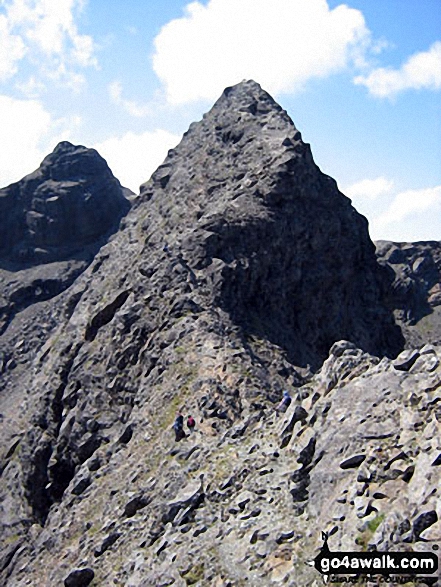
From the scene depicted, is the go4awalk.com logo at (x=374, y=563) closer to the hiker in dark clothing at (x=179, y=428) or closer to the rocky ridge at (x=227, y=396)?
the rocky ridge at (x=227, y=396)

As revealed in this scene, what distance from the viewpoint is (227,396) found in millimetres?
44531

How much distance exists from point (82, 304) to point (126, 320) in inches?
787

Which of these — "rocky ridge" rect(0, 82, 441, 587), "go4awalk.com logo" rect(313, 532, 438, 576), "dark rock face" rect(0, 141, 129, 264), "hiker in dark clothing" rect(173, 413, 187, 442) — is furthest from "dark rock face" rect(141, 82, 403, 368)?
"dark rock face" rect(0, 141, 129, 264)

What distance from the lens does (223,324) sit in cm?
5738

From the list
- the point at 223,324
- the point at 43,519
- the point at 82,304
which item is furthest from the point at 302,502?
the point at 82,304

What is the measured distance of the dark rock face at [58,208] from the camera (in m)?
166

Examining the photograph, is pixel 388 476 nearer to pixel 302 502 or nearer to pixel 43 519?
pixel 302 502

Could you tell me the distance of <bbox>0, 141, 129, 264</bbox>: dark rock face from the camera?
166 meters

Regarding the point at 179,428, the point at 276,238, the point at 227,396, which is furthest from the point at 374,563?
the point at 276,238

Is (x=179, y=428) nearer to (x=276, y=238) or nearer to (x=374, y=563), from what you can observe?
(x=374, y=563)

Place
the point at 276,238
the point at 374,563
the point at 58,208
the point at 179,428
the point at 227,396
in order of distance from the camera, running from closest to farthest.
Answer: the point at 374,563 < the point at 179,428 < the point at 227,396 < the point at 276,238 < the point at 58,208

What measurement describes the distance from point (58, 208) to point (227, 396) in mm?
134095

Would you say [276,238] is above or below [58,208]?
below

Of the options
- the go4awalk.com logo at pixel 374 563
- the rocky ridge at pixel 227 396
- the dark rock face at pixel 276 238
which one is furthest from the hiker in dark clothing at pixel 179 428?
the dark rock face at pixel 276 238
